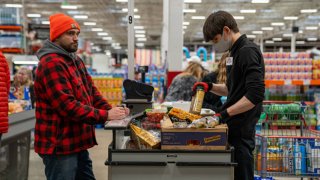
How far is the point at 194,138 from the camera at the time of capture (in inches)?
95.0

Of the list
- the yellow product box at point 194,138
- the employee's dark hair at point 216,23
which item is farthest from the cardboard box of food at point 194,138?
the employee's dark hair at point 216,23

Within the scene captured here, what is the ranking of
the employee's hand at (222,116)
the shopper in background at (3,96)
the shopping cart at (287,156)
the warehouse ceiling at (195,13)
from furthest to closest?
the warehouse ceiling at (195,13) → the shopping cart at (287,156) → the shopper in background at (3,96) → the employee's hand at (222,116)

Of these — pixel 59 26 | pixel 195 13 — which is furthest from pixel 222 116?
pixel 195 13

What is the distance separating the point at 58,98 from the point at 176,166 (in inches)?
32.1

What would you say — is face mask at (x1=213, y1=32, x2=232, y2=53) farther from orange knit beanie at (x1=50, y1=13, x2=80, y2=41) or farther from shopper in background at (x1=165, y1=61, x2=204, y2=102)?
shopper in background at (x1=165, y1=61, x2=204, y2=102)

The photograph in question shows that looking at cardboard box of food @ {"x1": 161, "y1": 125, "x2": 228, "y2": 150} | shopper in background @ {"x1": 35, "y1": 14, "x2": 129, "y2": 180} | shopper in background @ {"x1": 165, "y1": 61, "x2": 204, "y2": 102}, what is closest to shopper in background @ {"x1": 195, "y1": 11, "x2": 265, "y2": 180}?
cardboard box of food @ {"x1": 161, "y1": 125, "x2": 228, "y2": 150}

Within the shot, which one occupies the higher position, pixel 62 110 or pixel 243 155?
pixel 62 110

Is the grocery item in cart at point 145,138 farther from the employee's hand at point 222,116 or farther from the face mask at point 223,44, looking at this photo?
the face mask at point 223,44

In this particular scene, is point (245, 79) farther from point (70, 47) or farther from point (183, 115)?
point (70, 47)

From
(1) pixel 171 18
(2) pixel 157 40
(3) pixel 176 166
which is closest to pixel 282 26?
(2) pixel 157 40

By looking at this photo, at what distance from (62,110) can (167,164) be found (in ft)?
2.33

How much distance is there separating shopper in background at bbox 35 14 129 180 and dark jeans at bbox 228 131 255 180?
0.82 metres

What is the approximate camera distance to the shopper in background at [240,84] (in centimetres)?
270

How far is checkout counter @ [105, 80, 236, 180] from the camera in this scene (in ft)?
7.84
